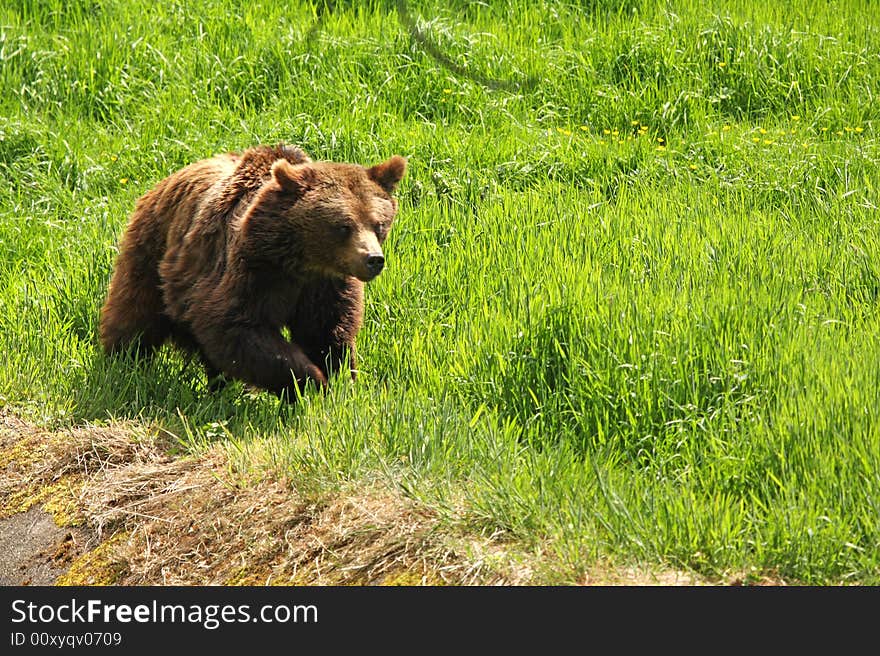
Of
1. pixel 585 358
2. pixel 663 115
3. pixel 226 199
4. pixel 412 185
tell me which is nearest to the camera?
pixel 585 358

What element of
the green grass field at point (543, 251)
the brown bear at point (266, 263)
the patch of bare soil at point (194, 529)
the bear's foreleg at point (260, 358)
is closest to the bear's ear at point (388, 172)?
the brown bear at point (266, 263)

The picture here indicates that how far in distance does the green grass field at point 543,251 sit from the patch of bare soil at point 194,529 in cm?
11

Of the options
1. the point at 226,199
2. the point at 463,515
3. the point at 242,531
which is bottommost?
the point at 242,531

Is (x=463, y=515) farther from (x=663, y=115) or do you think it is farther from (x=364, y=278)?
(x=663, y=115)

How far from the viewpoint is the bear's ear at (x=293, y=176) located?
Result: 5.17 meters

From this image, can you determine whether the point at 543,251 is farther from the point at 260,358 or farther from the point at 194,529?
the point at 194,529

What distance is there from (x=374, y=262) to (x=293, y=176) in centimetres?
58

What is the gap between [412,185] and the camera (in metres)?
7.50

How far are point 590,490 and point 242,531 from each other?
1.33m

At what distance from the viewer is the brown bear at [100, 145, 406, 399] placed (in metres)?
5.17

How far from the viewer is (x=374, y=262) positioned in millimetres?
4973

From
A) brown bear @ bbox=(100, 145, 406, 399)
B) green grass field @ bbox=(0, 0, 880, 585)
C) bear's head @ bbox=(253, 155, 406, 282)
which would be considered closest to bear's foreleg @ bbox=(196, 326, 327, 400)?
brown bear @ bbox=(100, 145, 406, 399)

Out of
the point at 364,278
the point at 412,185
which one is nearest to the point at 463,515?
the point at 364,278

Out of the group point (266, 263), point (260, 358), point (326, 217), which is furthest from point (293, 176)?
point (260, 358)
